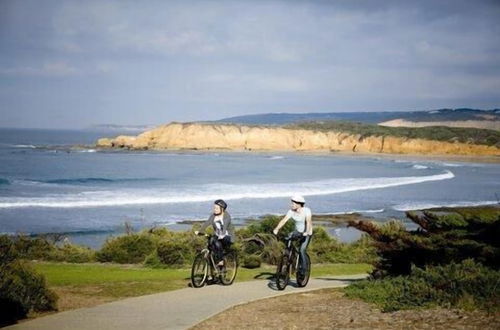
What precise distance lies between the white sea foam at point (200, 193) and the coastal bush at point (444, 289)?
28.2 meters

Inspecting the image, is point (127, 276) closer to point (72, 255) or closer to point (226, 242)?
point (226, 242)

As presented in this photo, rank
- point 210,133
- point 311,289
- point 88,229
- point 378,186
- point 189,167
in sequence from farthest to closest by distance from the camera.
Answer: point 210,133
point 189,167
point 378,186
point 88,229
point 311,289

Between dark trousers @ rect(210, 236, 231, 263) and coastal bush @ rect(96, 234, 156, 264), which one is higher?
dark trousers @ rect(210, 236, 231, 263)

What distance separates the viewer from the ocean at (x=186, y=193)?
3070cm

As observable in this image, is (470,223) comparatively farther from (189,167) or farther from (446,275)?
(189,167)

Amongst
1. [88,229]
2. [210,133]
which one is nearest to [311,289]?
[88,229]

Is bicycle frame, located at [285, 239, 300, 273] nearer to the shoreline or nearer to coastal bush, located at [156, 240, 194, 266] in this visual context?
coastal bush, located at [156, 240, 194, 266]

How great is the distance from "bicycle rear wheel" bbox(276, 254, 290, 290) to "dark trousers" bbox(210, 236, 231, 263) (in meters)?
1.00

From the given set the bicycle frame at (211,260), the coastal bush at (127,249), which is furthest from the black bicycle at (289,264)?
the coastal bush at (127,249)

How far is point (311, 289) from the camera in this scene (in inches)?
443

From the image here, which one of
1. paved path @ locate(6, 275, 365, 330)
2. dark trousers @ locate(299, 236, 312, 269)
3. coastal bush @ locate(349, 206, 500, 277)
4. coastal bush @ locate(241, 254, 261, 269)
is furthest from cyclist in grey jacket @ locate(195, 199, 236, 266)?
coastal bush @ locate(241, 254, 261, 269)

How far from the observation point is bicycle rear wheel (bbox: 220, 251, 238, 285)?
38.0ft

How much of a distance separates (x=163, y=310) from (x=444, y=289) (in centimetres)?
380

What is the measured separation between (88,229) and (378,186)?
29.1 m
